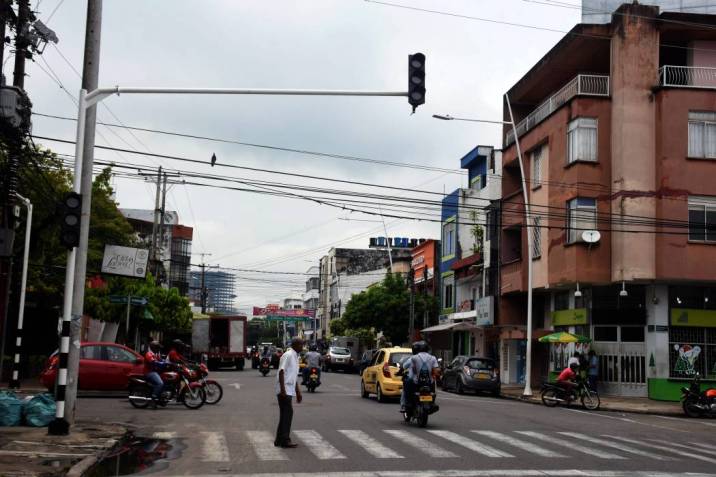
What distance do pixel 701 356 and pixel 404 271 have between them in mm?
49622

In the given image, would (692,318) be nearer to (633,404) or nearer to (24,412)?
(633,404)

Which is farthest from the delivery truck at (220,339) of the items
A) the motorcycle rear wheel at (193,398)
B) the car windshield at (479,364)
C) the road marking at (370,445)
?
the road marking at (370,445)

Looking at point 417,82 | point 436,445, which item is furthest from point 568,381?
point 417,82

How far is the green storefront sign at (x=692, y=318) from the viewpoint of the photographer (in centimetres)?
3112

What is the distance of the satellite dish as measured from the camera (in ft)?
103

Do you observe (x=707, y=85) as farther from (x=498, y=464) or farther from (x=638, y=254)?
(x=498, y=464)

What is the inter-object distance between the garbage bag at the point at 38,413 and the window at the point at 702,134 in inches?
970

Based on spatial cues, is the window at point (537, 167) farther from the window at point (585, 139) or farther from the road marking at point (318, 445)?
the road marking at point (318, 445)

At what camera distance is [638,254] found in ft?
101

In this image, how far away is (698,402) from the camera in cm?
2523

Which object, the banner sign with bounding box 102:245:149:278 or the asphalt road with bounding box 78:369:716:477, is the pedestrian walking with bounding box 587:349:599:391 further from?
the banner sign with bounding box 102:245:149:278

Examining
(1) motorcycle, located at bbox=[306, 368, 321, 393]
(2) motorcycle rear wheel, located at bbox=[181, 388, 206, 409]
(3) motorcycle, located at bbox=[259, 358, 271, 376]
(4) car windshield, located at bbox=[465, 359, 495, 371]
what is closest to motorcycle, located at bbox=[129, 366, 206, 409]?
(2) motorcycle rear wheel, located at bbox=[181, 388, 206, 409]

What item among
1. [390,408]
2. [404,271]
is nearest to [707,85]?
[390,408]

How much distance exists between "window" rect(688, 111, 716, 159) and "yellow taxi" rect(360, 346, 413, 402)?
14.1 m
